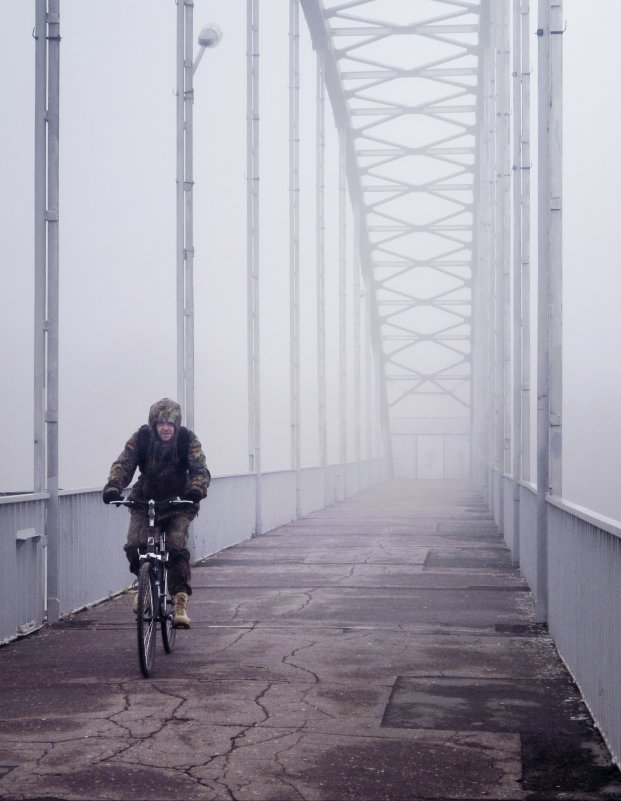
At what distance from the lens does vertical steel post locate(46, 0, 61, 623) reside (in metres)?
9.16

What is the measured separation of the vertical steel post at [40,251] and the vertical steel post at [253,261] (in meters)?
9.57

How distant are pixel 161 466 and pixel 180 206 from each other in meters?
6.86

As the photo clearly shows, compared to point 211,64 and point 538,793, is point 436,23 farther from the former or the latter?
point 538,793

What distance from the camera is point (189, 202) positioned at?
14.3m

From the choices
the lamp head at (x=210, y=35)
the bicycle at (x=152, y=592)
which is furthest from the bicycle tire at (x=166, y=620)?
the lamp head at (x=210, y=35)

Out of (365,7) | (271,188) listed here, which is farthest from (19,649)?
(365,7)

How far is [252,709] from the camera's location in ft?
20.2

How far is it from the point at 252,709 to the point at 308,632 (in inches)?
103

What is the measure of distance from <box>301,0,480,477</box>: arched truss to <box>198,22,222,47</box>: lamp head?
1717cm

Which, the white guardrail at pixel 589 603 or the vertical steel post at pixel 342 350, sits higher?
the vertical steel post at pixel 342 350

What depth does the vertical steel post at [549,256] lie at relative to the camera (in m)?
9.36

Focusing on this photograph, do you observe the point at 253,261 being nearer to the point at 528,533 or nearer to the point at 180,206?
the point at 180,206

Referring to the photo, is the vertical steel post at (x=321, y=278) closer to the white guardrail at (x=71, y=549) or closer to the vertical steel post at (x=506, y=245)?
the vertical steel post at (x=506, y=245)

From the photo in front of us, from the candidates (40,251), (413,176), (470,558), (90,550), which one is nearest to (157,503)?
(40,251)
